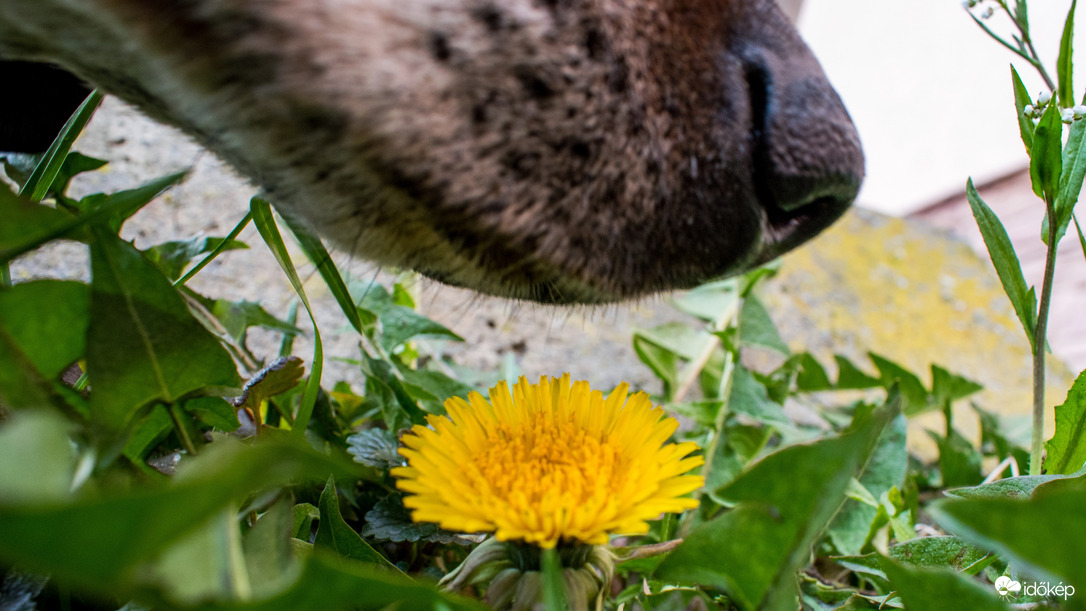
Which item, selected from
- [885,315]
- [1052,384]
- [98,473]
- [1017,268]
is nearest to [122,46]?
[98,473]

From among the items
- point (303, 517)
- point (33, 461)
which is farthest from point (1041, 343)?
point (33, 461)

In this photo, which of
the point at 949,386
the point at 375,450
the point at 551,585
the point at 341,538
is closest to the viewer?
the point at 551,585

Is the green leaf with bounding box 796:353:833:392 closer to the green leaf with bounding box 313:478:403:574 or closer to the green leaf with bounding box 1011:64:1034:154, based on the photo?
the green leaf with bounding box 1011:64:1034:154

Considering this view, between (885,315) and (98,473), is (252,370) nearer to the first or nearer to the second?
(98,473)

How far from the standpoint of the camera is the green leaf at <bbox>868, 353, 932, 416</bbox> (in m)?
1.03

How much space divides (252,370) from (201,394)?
0.28 m

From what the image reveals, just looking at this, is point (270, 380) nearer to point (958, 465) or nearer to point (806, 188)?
point (806, 188)

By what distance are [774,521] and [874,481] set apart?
0.44 m

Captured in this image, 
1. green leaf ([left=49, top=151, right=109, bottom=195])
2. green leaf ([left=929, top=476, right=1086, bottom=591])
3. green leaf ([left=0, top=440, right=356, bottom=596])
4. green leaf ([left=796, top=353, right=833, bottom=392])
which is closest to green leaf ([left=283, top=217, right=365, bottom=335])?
green leaf ([left=49, top=151, right=109, bottom=195])

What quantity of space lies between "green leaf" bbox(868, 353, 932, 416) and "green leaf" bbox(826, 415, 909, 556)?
10.3 inches

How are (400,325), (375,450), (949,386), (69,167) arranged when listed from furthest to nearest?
(949,386) → (400,325) → (69,167) → (375,450)

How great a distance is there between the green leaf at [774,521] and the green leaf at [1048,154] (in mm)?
347

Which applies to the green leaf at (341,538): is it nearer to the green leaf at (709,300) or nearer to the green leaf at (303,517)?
the green leaf at (303,517)

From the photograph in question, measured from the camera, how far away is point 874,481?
770 mm
